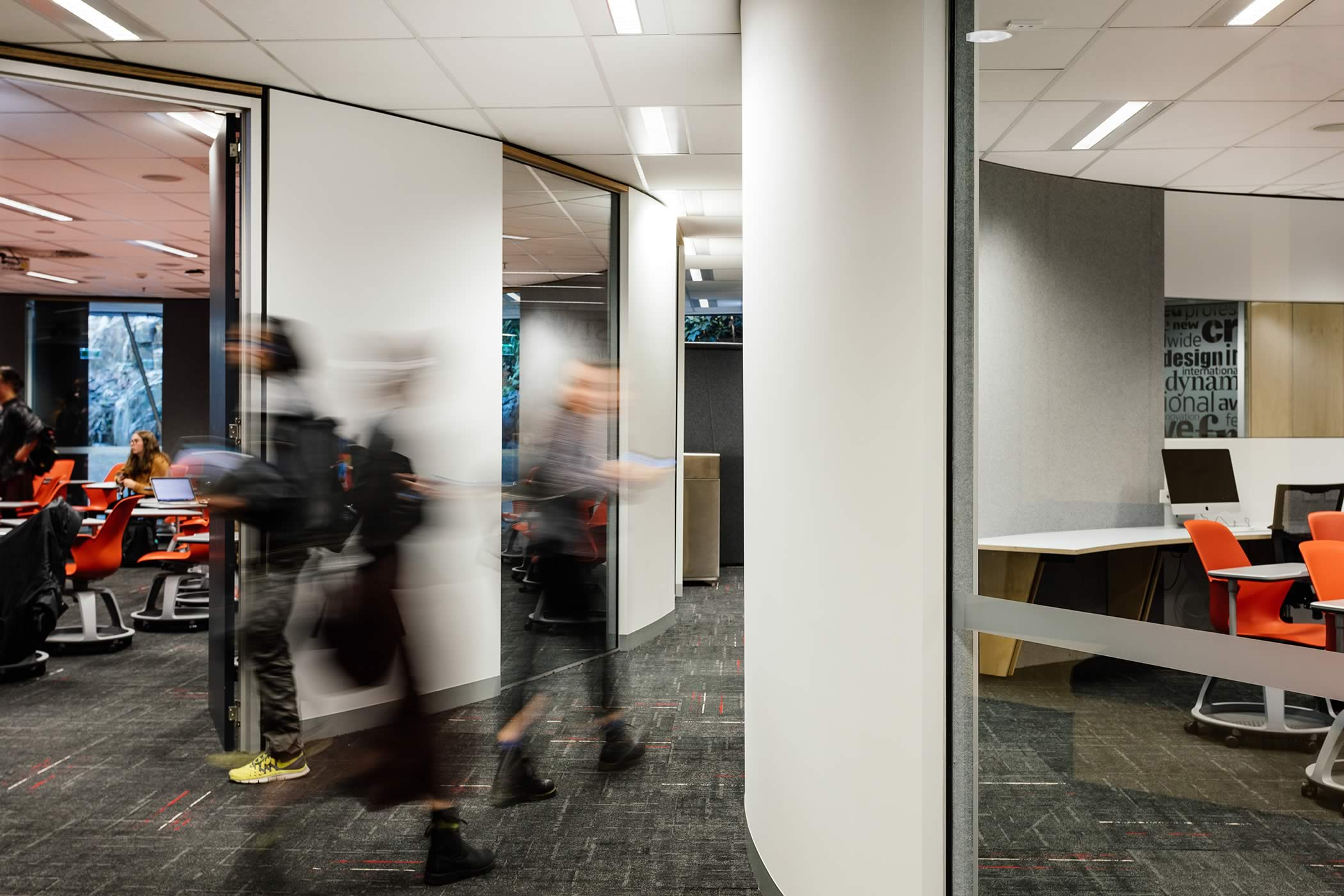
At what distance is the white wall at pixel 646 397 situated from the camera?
6469 millimetres

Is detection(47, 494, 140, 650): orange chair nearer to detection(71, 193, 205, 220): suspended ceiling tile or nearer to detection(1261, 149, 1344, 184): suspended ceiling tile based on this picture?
detection(71, 193, 205, 220): suspended ceiling tile

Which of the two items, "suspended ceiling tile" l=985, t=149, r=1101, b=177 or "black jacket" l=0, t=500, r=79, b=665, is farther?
"black jacket" l=0, t=500, r=79, b=665

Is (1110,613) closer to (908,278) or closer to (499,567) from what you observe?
(908,278)

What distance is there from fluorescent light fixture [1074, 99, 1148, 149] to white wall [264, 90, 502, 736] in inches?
128

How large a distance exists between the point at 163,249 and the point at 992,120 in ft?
30.0

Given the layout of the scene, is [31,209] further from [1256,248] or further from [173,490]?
[1256,248]

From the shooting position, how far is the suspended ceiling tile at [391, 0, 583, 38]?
3527 mm

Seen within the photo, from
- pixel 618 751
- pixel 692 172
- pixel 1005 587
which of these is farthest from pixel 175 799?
pixel 692 172

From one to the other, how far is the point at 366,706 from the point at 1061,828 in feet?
12.0

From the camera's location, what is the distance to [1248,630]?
1588 mm

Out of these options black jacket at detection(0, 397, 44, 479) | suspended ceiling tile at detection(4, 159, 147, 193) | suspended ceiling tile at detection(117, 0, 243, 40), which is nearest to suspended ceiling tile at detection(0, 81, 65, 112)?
suspended ceiling tile at detection(4, 159, 147, 193)

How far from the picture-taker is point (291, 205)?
442 cm

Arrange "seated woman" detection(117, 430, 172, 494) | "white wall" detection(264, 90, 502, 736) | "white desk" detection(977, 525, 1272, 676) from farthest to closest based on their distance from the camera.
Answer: "seated woman" detection(117, 430, 172, 494) → "white wall" detection(264, 90, 502, 736) → "white desk" detection(977, 525, 1272, 676)

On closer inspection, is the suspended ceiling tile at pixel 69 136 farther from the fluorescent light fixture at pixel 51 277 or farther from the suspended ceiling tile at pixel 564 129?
the fluorescent light fixture at pixel 51 277
